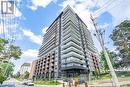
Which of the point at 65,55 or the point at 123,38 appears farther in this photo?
the point at 65,55

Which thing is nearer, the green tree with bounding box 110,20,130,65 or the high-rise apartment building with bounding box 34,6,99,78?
the green tree with bounding box 110,20,130,65

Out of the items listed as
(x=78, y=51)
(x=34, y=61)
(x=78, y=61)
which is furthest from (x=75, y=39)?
(x=34, y=61)

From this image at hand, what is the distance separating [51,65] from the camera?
8244 centimetres

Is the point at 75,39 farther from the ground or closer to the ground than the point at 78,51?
farther from the ground

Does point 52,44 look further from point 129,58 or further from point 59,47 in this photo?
point 129,58

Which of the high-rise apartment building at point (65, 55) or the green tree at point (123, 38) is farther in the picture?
the high-rise apartment building at point (65, 55)

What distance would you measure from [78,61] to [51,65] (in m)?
17.2

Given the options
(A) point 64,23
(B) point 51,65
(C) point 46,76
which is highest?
(A) point 64,23

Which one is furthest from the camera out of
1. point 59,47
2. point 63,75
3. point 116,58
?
point 59,47

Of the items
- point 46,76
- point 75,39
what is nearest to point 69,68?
point 75,39

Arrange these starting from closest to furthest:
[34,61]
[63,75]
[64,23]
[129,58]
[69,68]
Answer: [129,58] → [69,68] → [63,75] → [64,23] → [34,61]

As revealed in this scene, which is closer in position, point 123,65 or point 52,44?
point 123,65

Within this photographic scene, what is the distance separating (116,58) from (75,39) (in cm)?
3145

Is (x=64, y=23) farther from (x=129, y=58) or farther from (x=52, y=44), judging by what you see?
(x=129, y=58)
